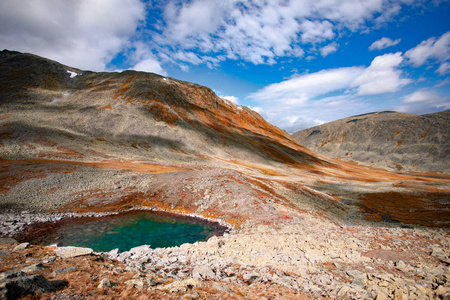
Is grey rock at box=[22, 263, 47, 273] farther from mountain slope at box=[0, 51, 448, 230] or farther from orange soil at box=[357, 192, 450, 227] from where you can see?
orange soil at box=[357, 192, 450, 227]

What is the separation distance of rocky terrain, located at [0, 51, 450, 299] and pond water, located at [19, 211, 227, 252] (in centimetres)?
155

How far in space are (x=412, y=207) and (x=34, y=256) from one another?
204ft

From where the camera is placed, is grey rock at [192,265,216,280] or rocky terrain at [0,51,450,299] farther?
grey rock at [192,265,216,280]

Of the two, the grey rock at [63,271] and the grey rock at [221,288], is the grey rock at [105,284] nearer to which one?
the grey rock at [63,271]

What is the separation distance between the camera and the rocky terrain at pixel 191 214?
10.3 m

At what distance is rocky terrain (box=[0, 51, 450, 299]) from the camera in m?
10.3

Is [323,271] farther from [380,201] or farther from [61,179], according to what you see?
[380,201]

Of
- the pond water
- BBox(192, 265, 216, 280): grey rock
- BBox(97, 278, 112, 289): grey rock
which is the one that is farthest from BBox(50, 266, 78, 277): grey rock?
the pond water

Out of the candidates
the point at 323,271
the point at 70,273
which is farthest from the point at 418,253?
the point at 70,273

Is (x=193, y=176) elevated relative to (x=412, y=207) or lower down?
elevated

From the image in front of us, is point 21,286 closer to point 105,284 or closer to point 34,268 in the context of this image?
point 105,284

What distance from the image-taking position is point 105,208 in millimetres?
29469

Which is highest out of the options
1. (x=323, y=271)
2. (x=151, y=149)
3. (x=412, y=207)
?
(x=151, y=149)

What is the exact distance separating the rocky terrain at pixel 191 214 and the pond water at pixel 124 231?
5.07ft
